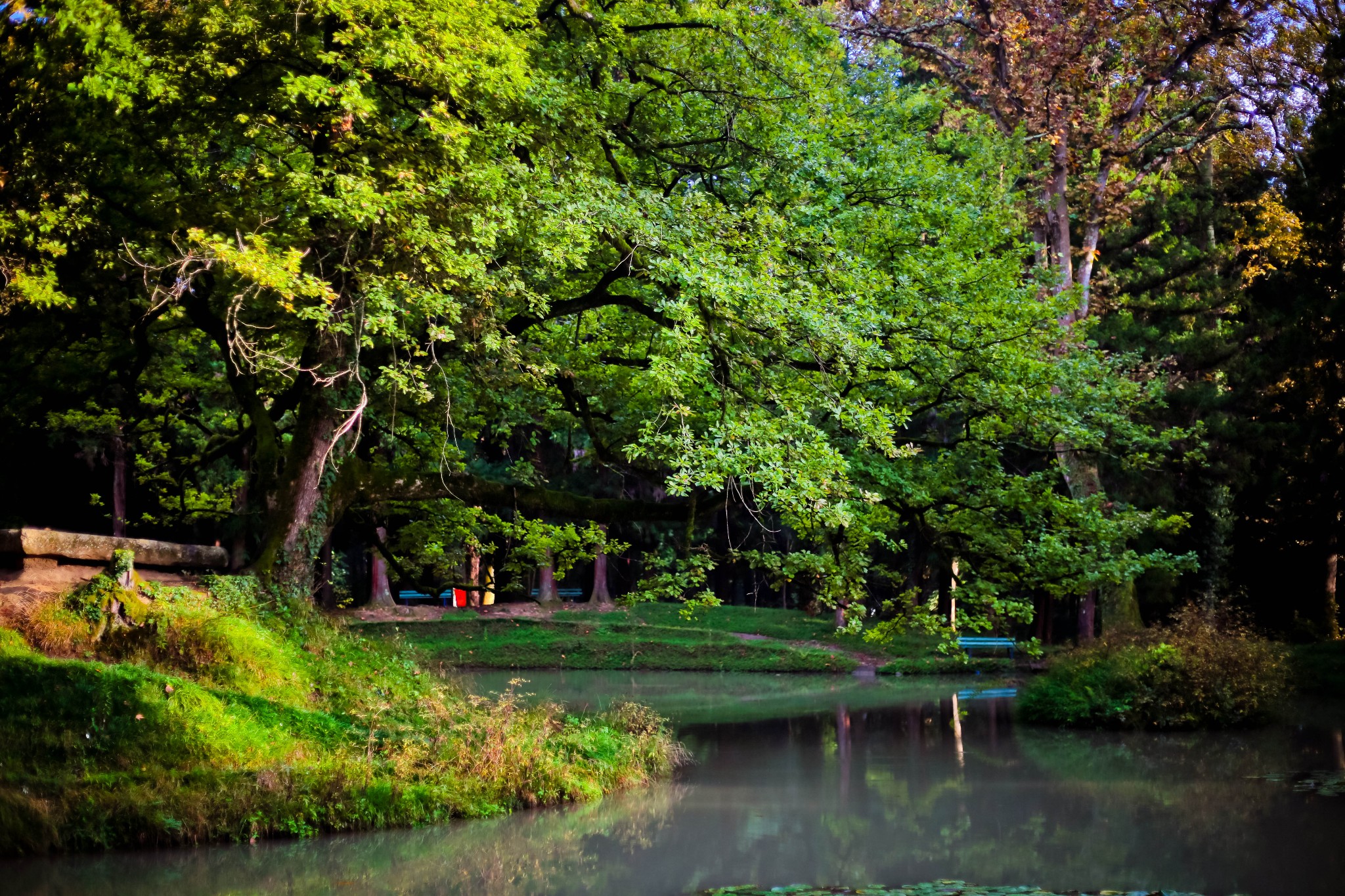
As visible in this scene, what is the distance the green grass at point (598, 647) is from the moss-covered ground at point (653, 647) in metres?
0.03

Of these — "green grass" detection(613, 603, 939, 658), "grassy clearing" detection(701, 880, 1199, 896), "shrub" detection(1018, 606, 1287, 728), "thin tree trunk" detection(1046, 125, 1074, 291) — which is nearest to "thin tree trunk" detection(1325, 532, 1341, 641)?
"shrub" detection(1018, 606, 1287, 728)

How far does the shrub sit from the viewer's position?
59.7 feet

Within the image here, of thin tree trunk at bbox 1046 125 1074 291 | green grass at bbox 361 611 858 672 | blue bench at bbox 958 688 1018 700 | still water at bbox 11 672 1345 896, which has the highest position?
thin tree trunk at bbox 1046 125 1074 291

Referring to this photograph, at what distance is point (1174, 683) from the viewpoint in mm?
18312

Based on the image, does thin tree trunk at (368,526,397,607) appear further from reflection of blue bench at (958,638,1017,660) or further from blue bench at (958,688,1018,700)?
blue bench at (958,688,1018,700)

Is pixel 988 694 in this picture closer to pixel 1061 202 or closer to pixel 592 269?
pixel 1061 202

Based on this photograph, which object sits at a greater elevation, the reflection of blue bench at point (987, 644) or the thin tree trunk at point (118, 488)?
the thin tree trunk at point (118, 488)

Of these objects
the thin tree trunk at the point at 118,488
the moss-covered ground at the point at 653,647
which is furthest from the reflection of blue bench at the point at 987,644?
the thin tree trunk at the point at 118,488

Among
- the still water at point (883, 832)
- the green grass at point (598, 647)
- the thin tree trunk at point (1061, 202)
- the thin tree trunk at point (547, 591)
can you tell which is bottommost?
the green grass at point (598, 647)

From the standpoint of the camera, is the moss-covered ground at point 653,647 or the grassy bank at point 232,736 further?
the moss-covered ground at point 653,647

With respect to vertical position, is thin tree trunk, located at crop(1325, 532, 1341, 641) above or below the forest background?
below

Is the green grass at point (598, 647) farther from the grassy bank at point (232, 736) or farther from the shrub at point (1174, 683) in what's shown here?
the grassy bank at point (232, 736)

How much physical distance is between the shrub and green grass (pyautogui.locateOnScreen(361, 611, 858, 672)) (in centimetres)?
1328

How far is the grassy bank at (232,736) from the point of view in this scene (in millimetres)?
9719
